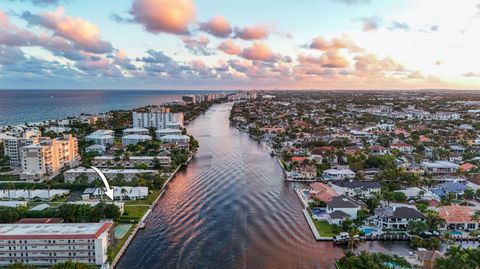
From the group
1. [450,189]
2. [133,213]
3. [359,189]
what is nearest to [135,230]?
[133,213]

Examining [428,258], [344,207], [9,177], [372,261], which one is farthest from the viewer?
[9,177]

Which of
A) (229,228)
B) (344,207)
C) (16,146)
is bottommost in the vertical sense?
(229,228)

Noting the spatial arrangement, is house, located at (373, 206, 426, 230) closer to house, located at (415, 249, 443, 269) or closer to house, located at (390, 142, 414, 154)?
house, located at (415, 249, 443, 269)

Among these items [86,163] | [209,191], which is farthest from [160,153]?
[209,191]

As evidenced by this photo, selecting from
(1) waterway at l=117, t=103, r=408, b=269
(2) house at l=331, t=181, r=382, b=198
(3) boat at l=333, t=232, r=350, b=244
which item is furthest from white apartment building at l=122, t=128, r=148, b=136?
(3) boat at l=333, t=232, r=350, b=244

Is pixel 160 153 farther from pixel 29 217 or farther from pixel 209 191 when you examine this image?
pixel 29 217

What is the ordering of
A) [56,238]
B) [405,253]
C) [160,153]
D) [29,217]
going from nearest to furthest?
[56,238], [405,253], [29,217], [160,153]

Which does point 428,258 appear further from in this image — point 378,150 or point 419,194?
point 378,150
